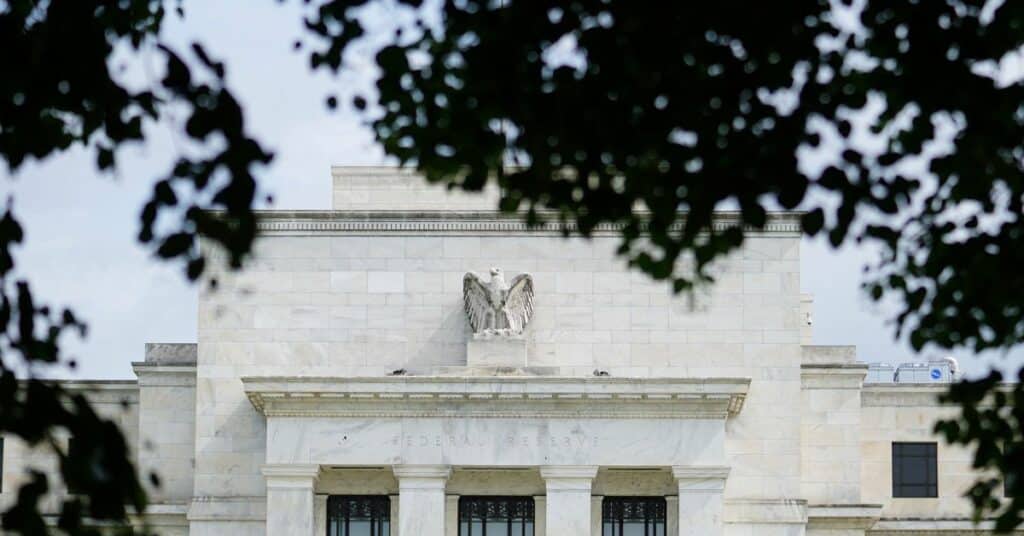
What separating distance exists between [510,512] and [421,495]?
251 centimetres

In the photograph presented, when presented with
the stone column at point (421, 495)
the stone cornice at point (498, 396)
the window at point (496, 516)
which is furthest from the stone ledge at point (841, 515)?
the stone column at point (421, 495)

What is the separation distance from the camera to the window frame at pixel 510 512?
5978 cm

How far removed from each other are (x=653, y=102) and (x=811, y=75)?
69.1 inches

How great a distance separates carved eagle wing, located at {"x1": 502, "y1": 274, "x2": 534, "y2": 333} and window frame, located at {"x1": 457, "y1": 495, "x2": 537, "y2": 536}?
3.88 m

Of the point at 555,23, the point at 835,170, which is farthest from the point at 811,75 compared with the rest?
the point at 555,23

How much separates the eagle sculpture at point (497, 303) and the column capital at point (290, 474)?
5.16 metres

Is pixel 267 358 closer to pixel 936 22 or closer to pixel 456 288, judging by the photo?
pixel 456 288

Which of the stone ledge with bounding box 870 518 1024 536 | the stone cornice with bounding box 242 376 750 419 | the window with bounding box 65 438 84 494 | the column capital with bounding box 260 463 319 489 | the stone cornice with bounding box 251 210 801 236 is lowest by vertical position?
the window with bounding box 65 438 84 494

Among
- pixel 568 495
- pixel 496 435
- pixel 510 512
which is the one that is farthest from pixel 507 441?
pixel 510 512

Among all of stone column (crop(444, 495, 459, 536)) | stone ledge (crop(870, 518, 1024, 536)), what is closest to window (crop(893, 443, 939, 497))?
stone ledge (crop(870, 518, 1024, 536))

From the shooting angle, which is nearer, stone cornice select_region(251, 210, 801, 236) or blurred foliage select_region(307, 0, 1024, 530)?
blurred foliage select_region(307, 0, 1024, 530)

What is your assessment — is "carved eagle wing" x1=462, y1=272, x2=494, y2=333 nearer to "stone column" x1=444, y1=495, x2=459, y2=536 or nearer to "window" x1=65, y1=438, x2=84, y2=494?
"stone column" x1=444, y1=495, x2=459, y2=536

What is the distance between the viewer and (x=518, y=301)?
2382 inches

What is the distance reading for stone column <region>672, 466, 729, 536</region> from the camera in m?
58.3
